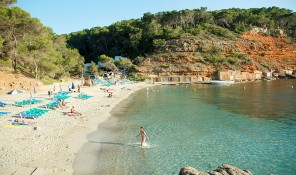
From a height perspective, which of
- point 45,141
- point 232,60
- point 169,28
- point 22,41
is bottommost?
point 45,141

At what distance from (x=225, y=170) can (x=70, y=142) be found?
11.1 m

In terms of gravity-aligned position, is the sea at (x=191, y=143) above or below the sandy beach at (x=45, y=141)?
below

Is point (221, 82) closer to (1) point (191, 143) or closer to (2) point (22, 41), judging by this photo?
(2) point (22, 41)

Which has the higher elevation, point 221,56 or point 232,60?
point 221,56

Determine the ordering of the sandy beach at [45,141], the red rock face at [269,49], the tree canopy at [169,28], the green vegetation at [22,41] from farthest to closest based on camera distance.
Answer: the tree canopy at [169,28], the red rock face at [269,49], the green vegetation at [22,41], the sandy beach at [45,141]

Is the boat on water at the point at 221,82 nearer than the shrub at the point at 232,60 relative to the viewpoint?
Yes

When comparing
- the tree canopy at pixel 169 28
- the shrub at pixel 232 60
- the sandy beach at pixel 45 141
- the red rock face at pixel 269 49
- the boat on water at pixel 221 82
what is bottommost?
the sandy beach at pixel 45 141

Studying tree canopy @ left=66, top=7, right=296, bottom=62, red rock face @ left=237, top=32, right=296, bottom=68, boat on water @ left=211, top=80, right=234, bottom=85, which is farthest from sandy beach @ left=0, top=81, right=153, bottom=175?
red rock face @ left=237, top=32, right=296, bottom=68

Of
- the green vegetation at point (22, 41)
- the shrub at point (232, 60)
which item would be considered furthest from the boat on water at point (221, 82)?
the green vegetation at point (22, 41)

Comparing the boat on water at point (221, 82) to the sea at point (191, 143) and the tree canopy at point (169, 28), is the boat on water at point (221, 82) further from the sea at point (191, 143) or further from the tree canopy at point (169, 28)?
the sea at point (191, 143)

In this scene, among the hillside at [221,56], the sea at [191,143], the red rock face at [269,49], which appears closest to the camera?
the sea at [191,143]

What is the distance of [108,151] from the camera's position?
15.8 m

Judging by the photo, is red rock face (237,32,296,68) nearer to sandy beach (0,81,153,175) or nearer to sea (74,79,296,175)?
sea (74,79,296,175)

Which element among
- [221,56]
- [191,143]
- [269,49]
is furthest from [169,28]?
[191,143]
